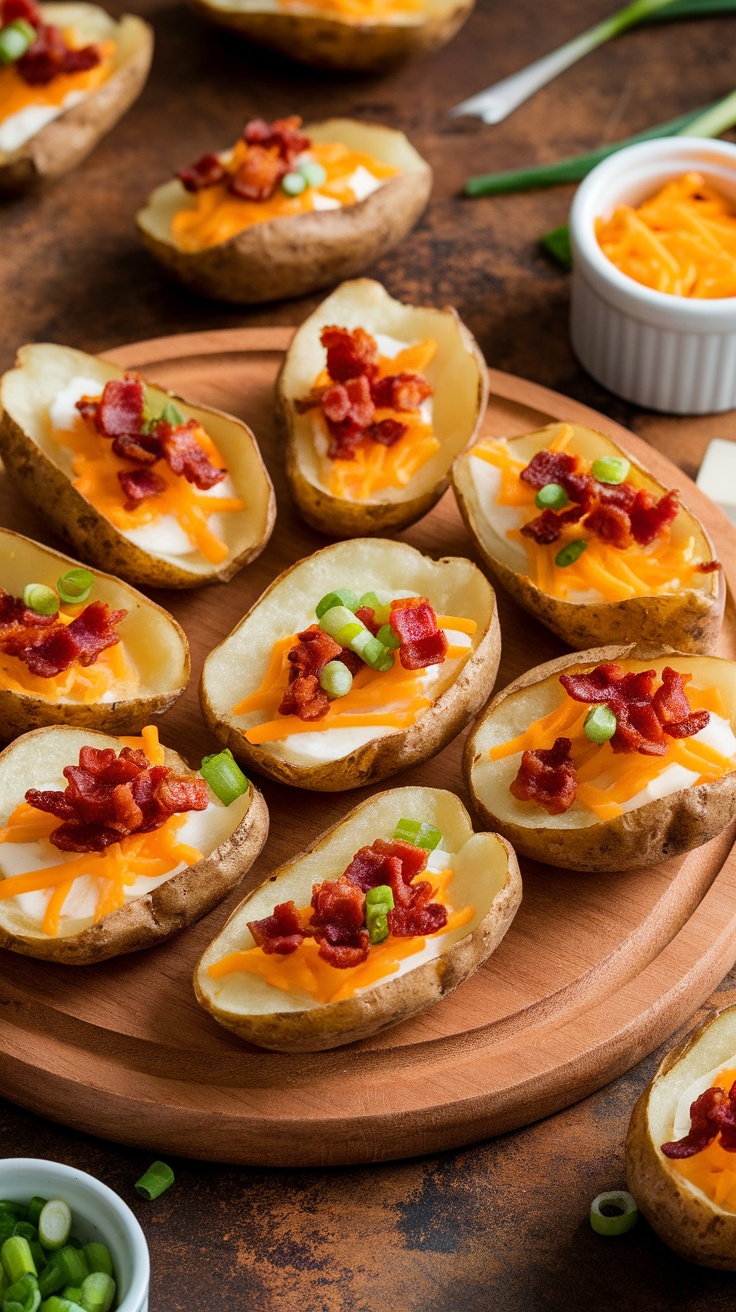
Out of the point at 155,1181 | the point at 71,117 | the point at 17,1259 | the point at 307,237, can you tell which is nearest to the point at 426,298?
the point at 307,237

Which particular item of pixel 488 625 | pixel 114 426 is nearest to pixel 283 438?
pixel 114 426

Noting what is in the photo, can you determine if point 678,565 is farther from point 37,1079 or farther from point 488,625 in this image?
point 37,1079

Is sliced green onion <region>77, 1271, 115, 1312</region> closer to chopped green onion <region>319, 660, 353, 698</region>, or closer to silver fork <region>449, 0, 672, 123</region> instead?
chopped green onion <region>319, 660, 353, 698</region>

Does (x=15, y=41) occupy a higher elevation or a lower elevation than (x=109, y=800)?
higher

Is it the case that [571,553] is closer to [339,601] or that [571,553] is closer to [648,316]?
[339,601]

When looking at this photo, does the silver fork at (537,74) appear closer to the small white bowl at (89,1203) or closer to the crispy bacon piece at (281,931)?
the crispy bacon piece at (281,931)

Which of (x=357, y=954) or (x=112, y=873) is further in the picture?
(x=112, y=873)
